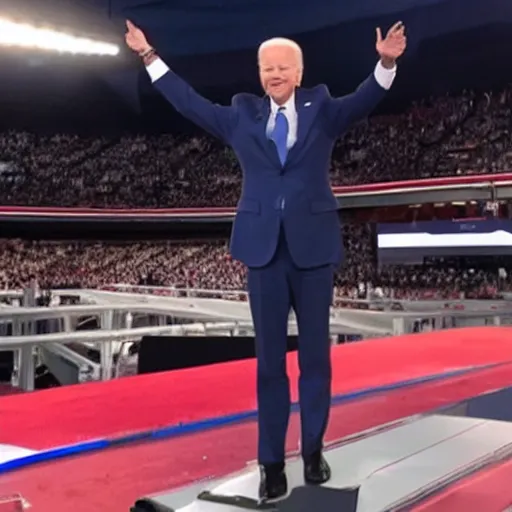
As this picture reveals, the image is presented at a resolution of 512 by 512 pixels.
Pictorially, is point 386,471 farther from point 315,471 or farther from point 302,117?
point 302,117

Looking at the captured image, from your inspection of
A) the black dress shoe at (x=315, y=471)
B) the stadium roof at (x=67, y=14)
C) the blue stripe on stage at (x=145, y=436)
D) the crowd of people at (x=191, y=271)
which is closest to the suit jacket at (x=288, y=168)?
the black dress shoe at (x=315, y=471)

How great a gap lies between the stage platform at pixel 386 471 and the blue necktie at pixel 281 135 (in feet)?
1.25

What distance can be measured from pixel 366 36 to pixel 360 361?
14.0ft

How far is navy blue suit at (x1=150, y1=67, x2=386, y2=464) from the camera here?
0.79 metres

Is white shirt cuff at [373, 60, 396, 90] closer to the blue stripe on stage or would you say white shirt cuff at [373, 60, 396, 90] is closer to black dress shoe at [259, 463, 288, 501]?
black dress shoe at [259, 463, 288, 501]

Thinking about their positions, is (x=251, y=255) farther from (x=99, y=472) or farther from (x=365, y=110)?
(x=99, y=472)

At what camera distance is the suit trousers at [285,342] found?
80 cm

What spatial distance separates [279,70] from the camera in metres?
0.83

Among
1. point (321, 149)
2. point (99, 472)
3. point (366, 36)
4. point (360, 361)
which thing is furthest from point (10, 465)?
point (366, 36)

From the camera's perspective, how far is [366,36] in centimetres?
565

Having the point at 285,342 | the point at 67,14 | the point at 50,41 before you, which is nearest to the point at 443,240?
the point at 67,14

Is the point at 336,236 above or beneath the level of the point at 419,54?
beneath

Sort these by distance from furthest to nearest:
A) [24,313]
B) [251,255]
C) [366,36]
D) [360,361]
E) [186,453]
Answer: [366,36], [24,313], [360,361], [186,453], [251,255]

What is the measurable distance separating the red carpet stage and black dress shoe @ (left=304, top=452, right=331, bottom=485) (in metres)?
0.12
